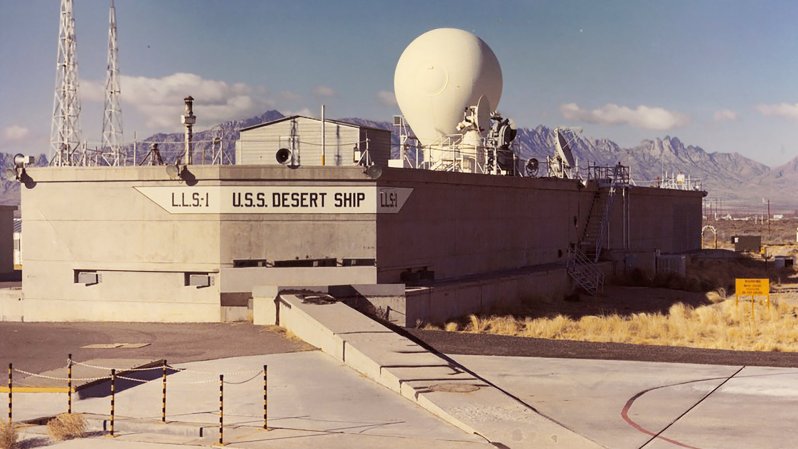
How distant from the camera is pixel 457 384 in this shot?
14680 mm

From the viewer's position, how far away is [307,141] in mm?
32188

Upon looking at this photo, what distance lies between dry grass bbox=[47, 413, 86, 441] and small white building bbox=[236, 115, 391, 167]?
19.1 meters

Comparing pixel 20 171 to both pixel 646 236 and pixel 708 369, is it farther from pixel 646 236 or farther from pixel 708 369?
pixel 646 236

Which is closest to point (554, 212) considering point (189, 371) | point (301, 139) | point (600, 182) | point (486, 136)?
point (486, 136)

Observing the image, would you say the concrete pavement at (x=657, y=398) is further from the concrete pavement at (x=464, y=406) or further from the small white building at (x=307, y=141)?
the small white building at (x=307, y=141)

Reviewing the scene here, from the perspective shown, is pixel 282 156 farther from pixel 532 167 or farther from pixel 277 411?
pixel 532 167

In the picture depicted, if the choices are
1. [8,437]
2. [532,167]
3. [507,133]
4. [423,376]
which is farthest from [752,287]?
[8,437]

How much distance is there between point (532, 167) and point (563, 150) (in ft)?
11.8

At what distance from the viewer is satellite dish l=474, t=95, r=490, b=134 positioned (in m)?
36.2

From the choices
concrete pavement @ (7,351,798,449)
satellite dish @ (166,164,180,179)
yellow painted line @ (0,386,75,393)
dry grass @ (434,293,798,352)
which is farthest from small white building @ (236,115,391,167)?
yellow painted line @ (0,386,75,393)

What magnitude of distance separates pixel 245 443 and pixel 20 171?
1727cm

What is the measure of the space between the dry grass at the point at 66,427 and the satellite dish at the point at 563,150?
99.8 ft

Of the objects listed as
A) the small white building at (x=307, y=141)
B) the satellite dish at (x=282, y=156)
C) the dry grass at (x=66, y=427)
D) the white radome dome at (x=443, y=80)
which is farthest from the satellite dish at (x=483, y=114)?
the dry grass at (x=66, y=427)

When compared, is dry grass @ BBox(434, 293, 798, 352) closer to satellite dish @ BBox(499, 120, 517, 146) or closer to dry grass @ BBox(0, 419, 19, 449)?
satellite dish @ BBox(499, 120, 517, 146)
